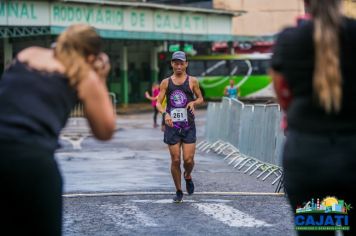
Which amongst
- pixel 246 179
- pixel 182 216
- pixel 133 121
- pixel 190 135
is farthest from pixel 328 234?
pixel 133 121

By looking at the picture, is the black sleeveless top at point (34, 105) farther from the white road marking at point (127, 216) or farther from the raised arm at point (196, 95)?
the raised arm at point (196, 95)

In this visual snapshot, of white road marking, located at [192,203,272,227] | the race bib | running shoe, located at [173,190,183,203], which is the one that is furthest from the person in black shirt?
the race bib

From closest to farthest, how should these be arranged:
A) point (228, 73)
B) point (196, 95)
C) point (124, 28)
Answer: point (196, 95) → point (124, 28) → point (228, 73)

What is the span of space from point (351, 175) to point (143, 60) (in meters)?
42.4

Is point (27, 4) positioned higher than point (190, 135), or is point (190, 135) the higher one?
point (27, 4)

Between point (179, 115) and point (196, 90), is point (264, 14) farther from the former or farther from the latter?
point (179, 115)

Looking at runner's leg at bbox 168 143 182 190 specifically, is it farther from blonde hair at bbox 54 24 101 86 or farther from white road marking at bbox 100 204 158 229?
blonde hair at bbox 54 24 101 86

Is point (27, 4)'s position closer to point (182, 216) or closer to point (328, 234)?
point (182, 216)

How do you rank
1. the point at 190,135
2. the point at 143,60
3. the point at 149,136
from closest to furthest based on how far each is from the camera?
the point at 190,135 < the point at 149,136 < the point at 143,60

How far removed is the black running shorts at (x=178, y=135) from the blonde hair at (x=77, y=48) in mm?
6041

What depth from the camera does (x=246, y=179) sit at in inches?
471

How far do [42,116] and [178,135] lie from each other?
249 inches

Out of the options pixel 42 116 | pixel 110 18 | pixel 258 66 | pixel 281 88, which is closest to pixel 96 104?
pixel 42 116

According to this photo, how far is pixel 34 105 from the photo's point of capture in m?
3.29
